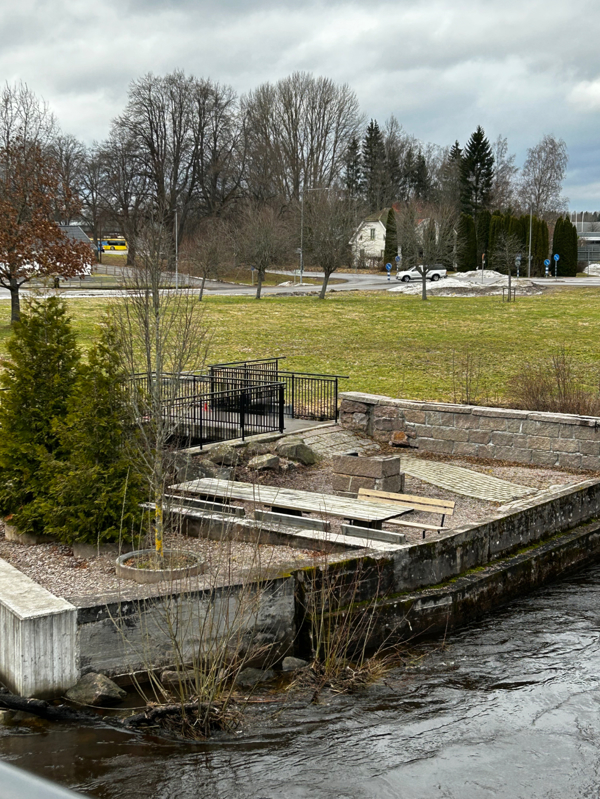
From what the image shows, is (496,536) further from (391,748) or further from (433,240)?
(433,240)

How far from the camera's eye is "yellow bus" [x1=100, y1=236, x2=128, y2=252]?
91.7 meters

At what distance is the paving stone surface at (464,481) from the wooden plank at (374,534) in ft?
10.9

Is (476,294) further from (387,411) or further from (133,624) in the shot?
(133,624)

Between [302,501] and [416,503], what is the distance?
1.49 m

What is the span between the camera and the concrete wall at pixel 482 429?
47.7 ft

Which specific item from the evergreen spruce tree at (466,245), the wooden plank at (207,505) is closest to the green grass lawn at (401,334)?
the wooden plank at (207,505)

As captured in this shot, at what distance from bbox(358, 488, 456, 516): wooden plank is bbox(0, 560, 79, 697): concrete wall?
518 centimetres

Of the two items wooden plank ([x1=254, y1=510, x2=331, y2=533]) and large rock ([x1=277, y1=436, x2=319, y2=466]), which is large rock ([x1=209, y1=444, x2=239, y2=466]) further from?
wooden plank ([x1=254, y1=510, x2=331, y2=533])

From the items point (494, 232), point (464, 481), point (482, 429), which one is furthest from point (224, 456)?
point (494, 232)

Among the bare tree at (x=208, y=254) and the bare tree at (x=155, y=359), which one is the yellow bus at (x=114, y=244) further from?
the bare tree at (x=155, y=359)

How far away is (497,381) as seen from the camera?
21812mm

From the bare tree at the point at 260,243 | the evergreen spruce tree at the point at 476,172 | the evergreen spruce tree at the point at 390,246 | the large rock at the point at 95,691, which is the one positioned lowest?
the large rock at the point at 95,691

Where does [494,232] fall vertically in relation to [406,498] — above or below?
above

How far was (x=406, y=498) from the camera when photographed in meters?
11.4
